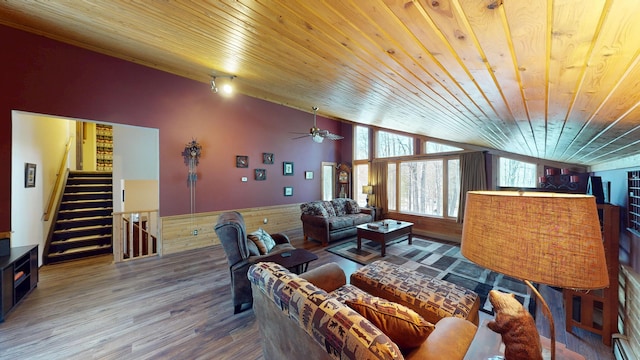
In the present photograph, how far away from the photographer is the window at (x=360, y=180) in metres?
7.39

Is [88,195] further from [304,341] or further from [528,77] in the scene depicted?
[528,77]

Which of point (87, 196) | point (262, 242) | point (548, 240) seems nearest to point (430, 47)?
point (548, 240)

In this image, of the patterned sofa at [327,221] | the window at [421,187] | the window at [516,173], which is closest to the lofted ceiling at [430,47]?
the patterned sofa at [327,221]

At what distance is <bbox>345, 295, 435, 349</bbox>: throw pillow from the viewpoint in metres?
1.15

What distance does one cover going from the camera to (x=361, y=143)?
7.39m

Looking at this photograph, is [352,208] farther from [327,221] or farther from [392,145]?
[392,145]

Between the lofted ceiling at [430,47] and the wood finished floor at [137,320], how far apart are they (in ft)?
7.19

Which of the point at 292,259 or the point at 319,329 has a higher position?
the point at 319,329

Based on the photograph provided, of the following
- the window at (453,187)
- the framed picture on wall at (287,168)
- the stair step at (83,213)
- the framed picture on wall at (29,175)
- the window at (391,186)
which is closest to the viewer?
the framed picture on wall at (29,175)

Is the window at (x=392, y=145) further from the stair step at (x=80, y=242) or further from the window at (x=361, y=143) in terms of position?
the stair step at (x=80, y=242)

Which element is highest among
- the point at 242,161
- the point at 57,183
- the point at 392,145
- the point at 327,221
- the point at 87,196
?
the point at 392,145

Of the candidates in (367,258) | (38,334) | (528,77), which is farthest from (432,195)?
(38,334)

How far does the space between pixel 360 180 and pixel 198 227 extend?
16.4 ft

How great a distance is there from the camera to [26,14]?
2.68m
